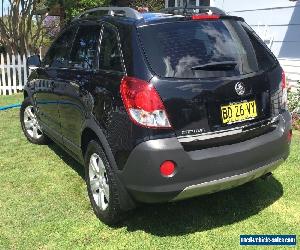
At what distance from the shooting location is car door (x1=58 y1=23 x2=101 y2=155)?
13.5ft

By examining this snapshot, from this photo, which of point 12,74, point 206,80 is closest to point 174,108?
point 206,80

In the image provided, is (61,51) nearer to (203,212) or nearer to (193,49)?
(193,49)

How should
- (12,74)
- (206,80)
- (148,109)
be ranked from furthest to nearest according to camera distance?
(12,74) → (206,80) → (148,109)

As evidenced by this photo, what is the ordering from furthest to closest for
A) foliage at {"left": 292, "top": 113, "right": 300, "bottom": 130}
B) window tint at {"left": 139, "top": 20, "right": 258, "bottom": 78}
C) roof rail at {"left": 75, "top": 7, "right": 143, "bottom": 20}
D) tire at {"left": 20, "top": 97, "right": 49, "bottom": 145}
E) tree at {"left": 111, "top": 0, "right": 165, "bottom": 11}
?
1. tree at {"left": 111, "top": 0, "right": 165, "bottom": 11}
2. foliage at {"left": 292, "top": 113, "right": 300, "bottom": 130}
3. tire at {"left": 20, "top": 97, "right": 49, "bottom": 145}
4. roof rail at {"left": 75, "top": 7, "right": 143, "bottom": 20}
5. window tint at {"left": 139, "top": 20, "right": 258, "bottom": 78}

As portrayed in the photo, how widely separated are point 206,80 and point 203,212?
1407 millimetres

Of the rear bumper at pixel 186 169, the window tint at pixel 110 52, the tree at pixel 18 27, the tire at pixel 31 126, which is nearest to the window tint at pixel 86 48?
the window tint at pixel 110 52

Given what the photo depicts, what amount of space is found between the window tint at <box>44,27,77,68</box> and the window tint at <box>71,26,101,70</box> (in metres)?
0.18

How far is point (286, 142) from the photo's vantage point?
3.95 metres

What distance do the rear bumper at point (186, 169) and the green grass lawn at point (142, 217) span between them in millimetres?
486

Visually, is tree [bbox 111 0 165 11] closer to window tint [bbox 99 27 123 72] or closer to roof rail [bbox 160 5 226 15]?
roof rail [bbox 160 5 226 15]

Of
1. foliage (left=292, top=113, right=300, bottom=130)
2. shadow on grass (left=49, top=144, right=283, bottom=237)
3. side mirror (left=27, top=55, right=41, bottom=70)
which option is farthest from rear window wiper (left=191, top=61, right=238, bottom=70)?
foliage (left=292, top=113, right=300, bottom=130)

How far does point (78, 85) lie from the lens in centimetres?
427

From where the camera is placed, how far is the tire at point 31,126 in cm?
655

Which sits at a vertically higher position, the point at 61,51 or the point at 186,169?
the point at 61,51
